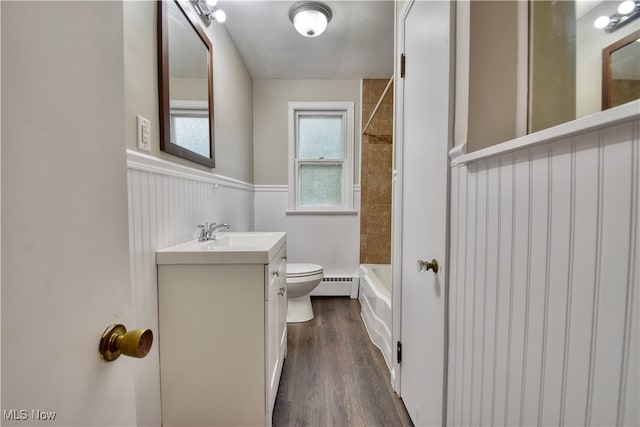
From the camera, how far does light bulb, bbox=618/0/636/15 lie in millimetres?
571

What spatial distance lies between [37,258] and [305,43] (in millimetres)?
2547

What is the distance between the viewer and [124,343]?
435mm

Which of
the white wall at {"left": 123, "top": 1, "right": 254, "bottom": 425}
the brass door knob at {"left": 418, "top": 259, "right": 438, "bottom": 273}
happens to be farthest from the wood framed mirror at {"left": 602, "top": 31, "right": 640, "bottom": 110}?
the white wall at {"left": 123, "top": 1, "right": 254, "bottom": 425}

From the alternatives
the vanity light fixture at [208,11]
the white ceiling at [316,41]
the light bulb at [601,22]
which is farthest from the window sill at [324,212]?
the light bulb at [601,22]

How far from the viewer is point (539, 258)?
590mm

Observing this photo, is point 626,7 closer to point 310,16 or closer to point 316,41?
point 310,16

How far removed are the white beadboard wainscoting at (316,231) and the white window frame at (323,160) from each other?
67mm

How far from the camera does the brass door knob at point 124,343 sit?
0.43 m

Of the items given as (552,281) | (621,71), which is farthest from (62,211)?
(621,71)

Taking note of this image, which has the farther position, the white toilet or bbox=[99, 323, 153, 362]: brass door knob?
the white toilet

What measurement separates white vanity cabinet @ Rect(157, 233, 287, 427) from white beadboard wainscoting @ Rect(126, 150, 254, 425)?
0.05 metres

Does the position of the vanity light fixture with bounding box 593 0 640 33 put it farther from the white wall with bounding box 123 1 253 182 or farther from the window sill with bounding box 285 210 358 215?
the window sill with bounding box 285 210 358 215

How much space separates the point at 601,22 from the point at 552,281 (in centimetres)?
63

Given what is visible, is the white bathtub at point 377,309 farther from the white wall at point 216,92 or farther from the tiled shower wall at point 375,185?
the white wall at point 216,92
